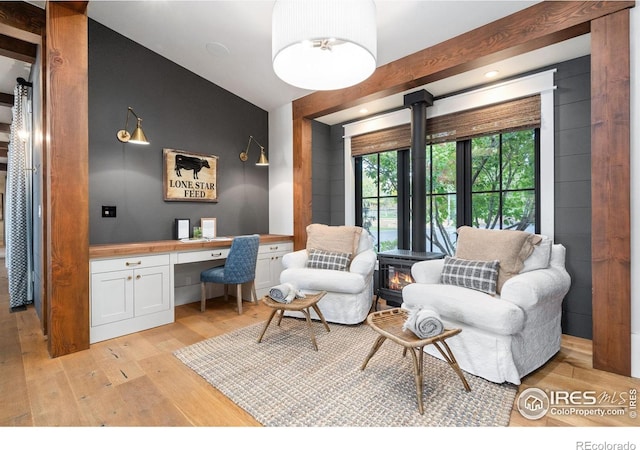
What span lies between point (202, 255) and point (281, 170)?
5.70ft

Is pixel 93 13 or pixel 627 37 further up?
pixel 93 13

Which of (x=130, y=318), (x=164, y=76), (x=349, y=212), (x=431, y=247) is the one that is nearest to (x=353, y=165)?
(x=349, y=212)

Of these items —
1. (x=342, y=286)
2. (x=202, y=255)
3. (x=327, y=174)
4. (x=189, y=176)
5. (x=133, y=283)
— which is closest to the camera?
(x=133, y=283)

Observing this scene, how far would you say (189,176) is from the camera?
3.75m

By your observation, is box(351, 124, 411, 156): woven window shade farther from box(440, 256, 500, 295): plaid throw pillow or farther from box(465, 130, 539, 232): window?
box(440, 256, 500, 295): plaid throw pillow

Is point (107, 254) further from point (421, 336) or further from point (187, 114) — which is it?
point (421, 336)

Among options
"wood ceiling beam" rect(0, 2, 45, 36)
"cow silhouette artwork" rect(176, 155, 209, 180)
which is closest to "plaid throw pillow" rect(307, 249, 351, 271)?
"cow silhouette artwork" rect(176, 155, 209, 180)

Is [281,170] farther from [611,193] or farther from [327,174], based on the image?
[611,193]

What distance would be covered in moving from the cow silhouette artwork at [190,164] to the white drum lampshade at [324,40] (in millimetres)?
2150

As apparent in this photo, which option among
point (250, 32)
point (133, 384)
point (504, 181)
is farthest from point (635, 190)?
point (133, 384)

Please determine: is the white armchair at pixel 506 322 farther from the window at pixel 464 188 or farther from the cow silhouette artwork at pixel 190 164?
the cow silhouette artwork at pixel 190 164

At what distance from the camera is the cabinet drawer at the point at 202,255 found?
125 inches

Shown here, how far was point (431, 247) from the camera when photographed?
12.4 ft

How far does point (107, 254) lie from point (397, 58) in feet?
10.6
